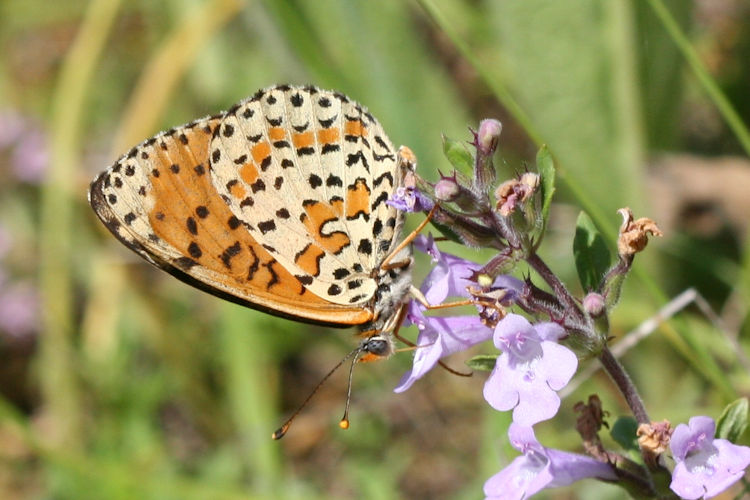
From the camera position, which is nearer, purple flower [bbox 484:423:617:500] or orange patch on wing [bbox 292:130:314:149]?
purple flower [bbox 484:423:617:500]

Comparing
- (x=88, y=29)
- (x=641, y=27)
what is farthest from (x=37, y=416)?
(x=641, y=27)

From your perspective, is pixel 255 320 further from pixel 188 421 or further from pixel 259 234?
pixel 259 234

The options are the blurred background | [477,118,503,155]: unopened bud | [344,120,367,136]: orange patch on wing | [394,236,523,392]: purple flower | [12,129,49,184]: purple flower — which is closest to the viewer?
[477,118,503,155]: unopened bud

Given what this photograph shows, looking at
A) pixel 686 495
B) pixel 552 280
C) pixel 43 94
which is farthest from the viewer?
pixel 43 94

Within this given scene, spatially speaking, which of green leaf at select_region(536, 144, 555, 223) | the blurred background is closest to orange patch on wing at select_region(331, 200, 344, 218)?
green leaf at select_region(536, 144, 555, 223)

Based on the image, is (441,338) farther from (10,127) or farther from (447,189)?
(10,127)

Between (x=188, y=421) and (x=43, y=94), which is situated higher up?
(x=43, y=94)

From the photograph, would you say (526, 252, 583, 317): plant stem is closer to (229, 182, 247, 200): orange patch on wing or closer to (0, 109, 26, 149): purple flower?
(229, 182, 247, 200): orange patch on wing
